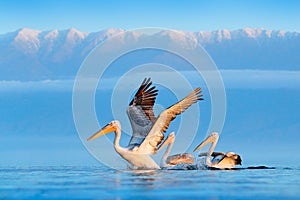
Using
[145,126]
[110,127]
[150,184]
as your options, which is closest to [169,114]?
[145,126]

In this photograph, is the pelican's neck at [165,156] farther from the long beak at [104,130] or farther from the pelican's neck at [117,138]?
Result: the long beak at [104,130]

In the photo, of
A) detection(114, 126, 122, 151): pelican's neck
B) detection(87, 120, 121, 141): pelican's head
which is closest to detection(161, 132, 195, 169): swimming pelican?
detection(114, 126, 122, 151): pelican's neck

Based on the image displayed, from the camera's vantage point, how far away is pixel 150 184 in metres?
18.9

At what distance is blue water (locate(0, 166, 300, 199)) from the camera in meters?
16.8

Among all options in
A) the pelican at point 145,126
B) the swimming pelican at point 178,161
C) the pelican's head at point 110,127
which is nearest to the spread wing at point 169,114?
the pelican at point 145,126

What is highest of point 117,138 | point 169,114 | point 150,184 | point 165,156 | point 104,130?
Result: point 104,130

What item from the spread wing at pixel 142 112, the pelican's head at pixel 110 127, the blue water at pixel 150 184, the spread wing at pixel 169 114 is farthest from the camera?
the pelican's head at pixel 110 127

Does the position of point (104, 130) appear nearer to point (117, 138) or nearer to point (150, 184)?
point (117, 138)

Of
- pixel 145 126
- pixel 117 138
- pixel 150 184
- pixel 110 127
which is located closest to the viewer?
pixel 150 184

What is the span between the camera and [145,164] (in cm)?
2419

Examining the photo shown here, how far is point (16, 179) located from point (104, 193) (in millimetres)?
4901

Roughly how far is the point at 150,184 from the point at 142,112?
234 inches

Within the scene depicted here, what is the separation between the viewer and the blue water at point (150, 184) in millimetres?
16781

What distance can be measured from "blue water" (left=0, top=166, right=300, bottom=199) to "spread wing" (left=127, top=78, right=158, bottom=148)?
119cm
